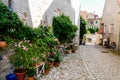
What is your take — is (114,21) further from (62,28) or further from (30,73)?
(30,73)

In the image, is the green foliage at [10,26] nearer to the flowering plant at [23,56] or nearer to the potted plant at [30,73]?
the flowering plant at [23,56]

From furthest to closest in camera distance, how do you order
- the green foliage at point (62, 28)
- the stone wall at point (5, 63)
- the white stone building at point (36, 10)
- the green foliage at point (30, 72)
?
the green foliage at point (62, 28) < the white stone building at point (36, 10) < the green foliage at point (30, 72) < the stone wall at point (5, 63)

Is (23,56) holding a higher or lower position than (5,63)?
higher

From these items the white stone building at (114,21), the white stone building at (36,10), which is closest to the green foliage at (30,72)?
the white stone building at (36,10)

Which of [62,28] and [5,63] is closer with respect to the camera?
[5,63]

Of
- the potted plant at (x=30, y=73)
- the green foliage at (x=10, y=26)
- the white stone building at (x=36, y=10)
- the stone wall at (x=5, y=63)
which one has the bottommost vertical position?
the potted plant at (x=30, y=73)

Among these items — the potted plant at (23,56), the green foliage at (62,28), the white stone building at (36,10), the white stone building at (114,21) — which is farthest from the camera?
the white stone building at (114,21)

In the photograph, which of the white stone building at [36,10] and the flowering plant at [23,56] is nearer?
the flowering plant at [23,56]

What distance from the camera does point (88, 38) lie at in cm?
4616

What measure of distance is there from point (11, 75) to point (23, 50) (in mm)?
886

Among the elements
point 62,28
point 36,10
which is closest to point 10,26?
point 36,10

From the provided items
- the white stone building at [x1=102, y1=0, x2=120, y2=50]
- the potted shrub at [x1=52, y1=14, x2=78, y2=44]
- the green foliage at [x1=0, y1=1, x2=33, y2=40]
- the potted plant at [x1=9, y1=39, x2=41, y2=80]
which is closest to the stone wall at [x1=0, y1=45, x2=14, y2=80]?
the potted plant at [x1=9, y1=39, x2=41, y2=80]

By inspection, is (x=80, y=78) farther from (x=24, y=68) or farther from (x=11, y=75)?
(x=11, y=75)

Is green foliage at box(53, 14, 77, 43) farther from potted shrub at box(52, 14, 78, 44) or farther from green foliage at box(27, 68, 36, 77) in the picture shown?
green foliage at box(27, 68, 36, 77)
